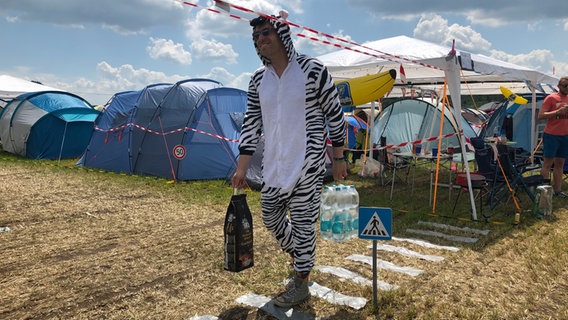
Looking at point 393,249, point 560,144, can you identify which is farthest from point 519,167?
point 393,249

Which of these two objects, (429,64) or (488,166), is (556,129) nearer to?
(488,166)

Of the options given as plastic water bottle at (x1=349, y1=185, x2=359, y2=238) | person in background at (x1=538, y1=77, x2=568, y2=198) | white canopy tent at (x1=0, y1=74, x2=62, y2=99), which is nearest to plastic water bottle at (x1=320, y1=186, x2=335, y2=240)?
plastic water bottle at (x1=349, y1=185, x2=359, y2=238)

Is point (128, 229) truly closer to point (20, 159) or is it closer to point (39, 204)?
point (39, 204)

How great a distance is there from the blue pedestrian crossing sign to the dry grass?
0.56 m

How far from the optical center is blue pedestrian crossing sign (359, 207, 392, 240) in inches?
117

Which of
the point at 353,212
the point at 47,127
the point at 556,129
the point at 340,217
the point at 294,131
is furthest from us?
the point at 47,127

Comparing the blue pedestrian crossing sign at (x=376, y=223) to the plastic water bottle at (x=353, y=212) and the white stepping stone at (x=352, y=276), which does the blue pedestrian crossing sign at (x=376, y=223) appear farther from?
the plastic water bottle at (x=353, y=212)

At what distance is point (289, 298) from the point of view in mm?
3145

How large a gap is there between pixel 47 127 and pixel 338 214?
39.9 ft

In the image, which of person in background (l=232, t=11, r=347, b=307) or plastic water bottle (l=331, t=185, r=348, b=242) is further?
plastic water bottle (l=331, t=185, r=348, b=242)

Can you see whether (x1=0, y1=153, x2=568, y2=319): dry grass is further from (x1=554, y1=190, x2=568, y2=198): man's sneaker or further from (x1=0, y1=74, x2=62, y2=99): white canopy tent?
(x1=0, y1=74, x2=62, y2=99): white canopy tent

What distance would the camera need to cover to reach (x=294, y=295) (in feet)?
10.3

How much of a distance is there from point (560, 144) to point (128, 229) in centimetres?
698

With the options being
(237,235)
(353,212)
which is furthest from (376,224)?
(353,212)
